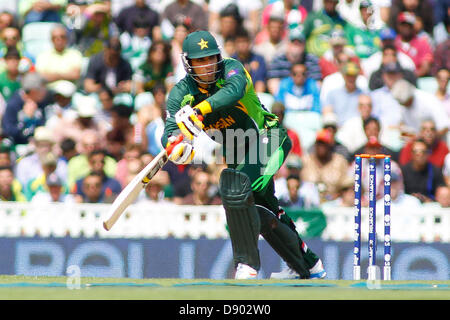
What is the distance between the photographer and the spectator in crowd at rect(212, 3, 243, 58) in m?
12.3

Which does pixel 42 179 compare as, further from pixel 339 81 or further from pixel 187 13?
pixel 339 81

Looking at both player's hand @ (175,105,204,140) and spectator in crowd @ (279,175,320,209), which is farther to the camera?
spectator in crowd @ (279,175,320,209)

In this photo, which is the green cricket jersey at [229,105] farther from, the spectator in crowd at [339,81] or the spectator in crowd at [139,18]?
the spectator in crowd at [139,18]

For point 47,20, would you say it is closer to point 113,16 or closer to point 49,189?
point 113,16

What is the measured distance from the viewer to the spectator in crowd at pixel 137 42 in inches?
486

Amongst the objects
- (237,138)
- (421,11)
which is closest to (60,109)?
(421,11)

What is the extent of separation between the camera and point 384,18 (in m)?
12.6

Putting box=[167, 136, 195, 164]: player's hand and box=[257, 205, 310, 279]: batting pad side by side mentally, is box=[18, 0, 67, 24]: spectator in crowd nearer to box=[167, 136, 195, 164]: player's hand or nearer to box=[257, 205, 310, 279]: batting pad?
box=[257, 205, 310, 279]: batting pad

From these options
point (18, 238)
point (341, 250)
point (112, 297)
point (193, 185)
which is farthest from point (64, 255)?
point (112, 297)

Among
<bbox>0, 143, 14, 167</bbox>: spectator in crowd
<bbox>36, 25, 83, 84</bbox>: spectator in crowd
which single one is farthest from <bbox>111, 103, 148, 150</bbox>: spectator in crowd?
<bbox>0, 143, 14, 167</bbox>: spectator in crowd

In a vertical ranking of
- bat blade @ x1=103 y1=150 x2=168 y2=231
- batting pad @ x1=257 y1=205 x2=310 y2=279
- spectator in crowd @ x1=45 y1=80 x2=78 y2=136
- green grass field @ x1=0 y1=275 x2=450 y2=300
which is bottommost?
green grass field @ x1=0 y1=275 x2=450 y2=300

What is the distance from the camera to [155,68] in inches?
476

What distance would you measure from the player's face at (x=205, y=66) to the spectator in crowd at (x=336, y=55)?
4.81 m

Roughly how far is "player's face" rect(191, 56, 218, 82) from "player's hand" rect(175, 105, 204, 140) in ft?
1.18
